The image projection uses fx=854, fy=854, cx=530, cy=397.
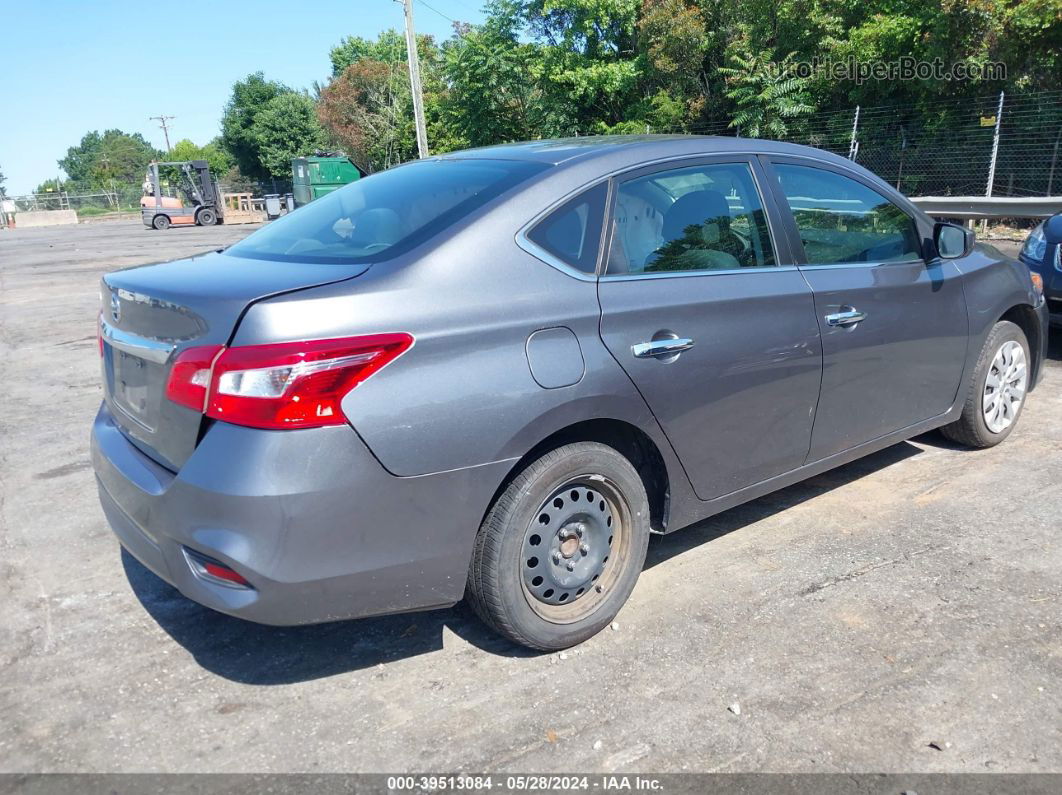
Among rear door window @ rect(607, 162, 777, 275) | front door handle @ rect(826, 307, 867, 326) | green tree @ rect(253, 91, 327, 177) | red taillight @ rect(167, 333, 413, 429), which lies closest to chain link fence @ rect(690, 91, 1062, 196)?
front door handle @ rect(826, 307, 867, 326)

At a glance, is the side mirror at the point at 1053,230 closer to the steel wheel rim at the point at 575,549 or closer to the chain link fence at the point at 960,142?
the steel wheel rim at the point at 575,549

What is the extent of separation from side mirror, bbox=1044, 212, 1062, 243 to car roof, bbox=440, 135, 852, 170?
12.7ft

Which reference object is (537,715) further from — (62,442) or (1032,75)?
(1032,75)

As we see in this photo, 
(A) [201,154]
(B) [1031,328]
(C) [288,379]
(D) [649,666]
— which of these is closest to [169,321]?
(C) [288,379]

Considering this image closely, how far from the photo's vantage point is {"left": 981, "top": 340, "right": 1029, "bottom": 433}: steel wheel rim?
469cm

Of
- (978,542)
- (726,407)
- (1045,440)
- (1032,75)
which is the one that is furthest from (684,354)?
(1032,75)

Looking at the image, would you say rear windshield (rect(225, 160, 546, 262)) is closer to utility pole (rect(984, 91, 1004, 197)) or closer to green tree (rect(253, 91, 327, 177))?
utility pole (rect(984, 91, 1004, 197))

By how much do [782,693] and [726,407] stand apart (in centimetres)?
105

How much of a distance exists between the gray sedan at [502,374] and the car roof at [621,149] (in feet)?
0.05

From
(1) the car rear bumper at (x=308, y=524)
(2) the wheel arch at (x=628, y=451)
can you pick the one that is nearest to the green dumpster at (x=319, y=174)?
(2) the wheel arch at (x=628, y=451)

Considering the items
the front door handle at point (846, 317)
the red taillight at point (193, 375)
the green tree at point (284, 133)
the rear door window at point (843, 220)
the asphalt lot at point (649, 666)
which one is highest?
the green tree at point (284, 133)

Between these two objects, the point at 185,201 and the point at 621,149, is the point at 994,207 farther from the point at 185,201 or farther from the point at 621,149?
the point at 185,201

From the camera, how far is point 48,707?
2.74m

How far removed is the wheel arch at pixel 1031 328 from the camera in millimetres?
4824
